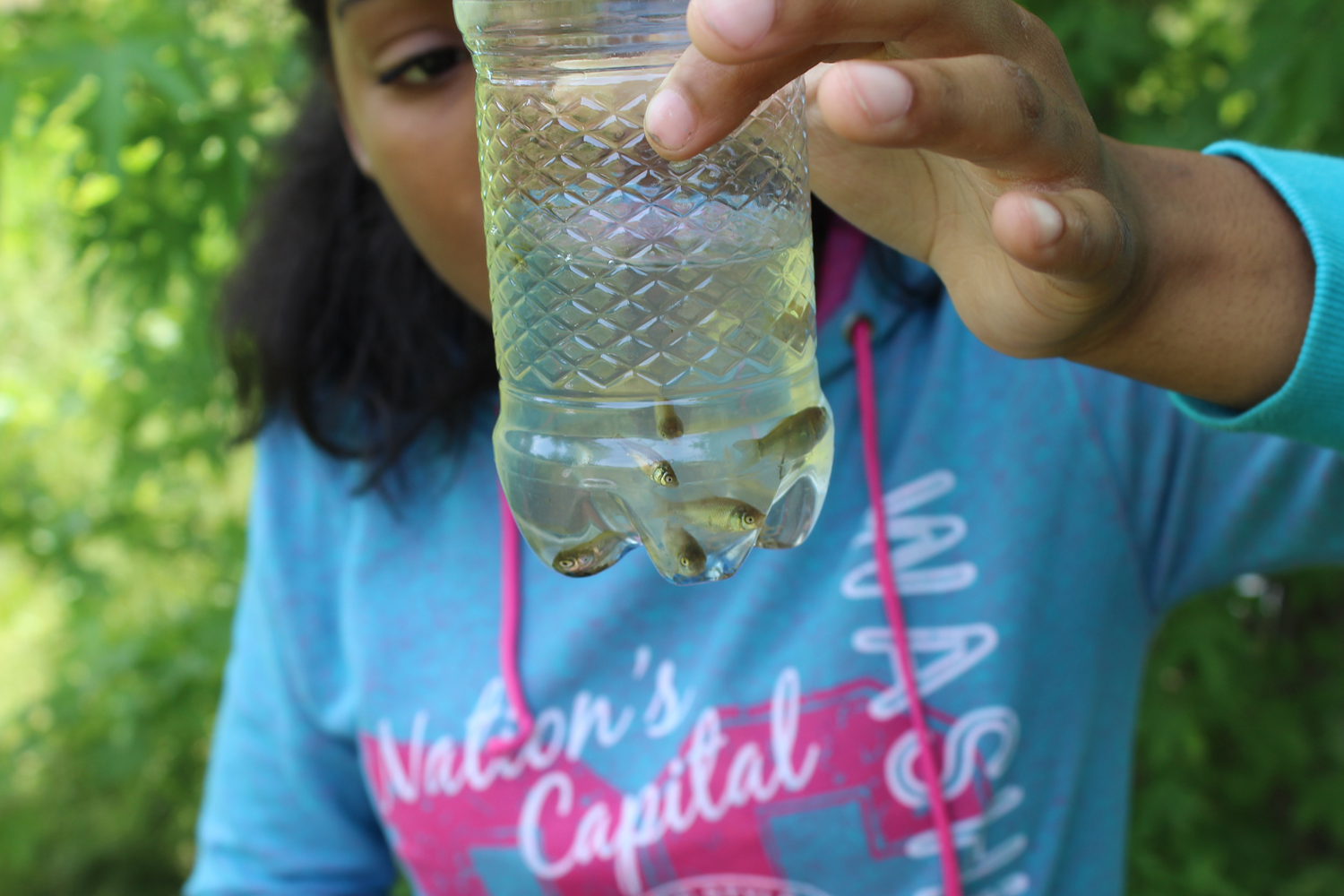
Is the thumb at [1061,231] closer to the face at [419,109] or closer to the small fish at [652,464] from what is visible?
the small fish at [652,464]

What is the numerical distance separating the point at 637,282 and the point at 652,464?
0.33ft

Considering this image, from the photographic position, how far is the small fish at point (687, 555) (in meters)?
0.57

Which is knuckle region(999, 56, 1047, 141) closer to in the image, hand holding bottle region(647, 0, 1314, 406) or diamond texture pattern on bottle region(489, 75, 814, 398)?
hand holding bottle region(647, 0, 1314, 406)

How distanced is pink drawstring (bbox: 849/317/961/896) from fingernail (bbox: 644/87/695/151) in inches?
23.2

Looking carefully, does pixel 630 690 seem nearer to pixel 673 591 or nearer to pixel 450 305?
pixel 673 591

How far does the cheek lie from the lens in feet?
2.81

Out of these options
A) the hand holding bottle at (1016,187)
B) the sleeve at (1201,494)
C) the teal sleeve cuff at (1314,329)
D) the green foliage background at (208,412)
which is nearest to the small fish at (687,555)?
the hand holding bottle at (1016,187)

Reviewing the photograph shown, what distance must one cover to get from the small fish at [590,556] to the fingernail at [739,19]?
0.94 feet

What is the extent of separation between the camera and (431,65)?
2.80 ft

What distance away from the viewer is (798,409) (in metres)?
0.58

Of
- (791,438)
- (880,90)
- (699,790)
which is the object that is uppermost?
(880,90)

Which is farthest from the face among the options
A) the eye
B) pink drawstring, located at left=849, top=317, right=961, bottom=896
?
pink drawstring, located at left=849, top=317, right=961, bottom=896

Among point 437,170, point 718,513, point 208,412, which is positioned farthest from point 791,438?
point 208,412

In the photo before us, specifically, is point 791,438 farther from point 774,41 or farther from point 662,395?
point 774,41
